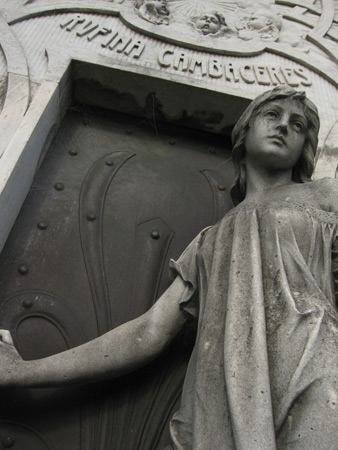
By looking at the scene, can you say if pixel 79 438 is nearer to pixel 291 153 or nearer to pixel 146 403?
pixel 146 403

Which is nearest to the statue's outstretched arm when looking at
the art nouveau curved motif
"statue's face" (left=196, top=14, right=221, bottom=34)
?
the art nouveau curved motif

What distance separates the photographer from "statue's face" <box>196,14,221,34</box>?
3713 millimetres

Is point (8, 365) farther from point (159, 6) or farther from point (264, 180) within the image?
point (159, 6)

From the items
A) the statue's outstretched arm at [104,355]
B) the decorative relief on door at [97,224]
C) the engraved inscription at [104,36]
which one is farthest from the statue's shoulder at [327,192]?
the engraved inscription at [104,36]

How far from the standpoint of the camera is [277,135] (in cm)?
240

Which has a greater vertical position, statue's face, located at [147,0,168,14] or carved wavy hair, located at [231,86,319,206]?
statue's face, located at [147,0,168,14]

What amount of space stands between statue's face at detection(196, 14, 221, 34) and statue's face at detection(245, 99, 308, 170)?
1.43 metres

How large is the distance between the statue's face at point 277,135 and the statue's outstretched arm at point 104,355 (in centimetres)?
74

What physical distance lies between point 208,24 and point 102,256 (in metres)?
1.97

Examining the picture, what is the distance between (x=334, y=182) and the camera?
229cm

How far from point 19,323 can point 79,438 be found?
0.59 metres

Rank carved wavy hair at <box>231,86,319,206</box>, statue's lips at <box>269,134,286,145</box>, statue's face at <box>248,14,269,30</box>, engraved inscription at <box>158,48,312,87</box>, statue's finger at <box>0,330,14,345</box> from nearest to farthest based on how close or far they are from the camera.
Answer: statue's finger at <box>0,330,14,345</box> → statue's lips at <box>269,134,286,145</box> → carved wavy hair at <box>231,86,319,206</box> → engraved inscription at <box>158,48,312,87</box> → statue's face at <box>248,14,269,30</box>

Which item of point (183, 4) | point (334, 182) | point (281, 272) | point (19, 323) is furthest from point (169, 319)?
point (183, 4)

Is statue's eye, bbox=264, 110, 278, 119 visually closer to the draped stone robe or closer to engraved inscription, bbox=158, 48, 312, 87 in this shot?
the draped stone robe
